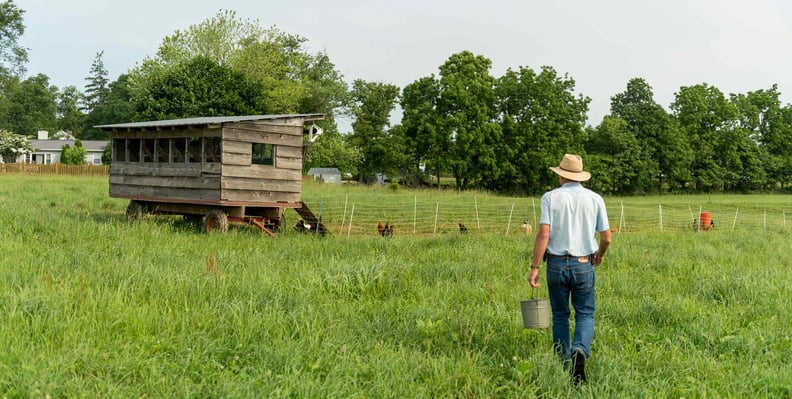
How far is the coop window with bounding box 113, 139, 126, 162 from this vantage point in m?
17.9

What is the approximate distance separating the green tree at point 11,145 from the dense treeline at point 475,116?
5.58m

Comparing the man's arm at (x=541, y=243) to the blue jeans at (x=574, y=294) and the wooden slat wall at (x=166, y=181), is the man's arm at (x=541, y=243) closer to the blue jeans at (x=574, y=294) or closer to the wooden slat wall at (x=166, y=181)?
the blue jeans at (x=574, y=294)

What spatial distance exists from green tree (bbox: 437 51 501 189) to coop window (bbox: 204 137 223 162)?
3421cm

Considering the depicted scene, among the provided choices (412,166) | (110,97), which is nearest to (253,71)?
(412,166)

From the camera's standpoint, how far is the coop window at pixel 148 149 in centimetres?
1756

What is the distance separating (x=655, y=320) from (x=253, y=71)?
142 feet

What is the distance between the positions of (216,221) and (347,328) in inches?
387

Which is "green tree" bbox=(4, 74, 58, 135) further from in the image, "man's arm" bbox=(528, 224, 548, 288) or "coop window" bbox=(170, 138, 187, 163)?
"man's arm" bbox=(528, 224, 548, 288)

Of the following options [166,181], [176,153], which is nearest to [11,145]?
→ [176,153]

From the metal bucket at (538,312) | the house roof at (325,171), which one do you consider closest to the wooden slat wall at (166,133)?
the metal bucket at (538,312)

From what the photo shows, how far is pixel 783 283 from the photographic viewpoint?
8.36m

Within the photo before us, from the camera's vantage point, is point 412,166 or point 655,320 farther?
point 412,166

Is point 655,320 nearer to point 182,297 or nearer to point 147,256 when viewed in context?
point 182,297

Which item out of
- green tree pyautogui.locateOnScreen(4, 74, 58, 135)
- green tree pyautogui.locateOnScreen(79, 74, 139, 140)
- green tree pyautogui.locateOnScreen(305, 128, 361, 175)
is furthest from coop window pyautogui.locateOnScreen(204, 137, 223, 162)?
green tree pyautogui.locateOnScreen(4, 74, 58, 135)
